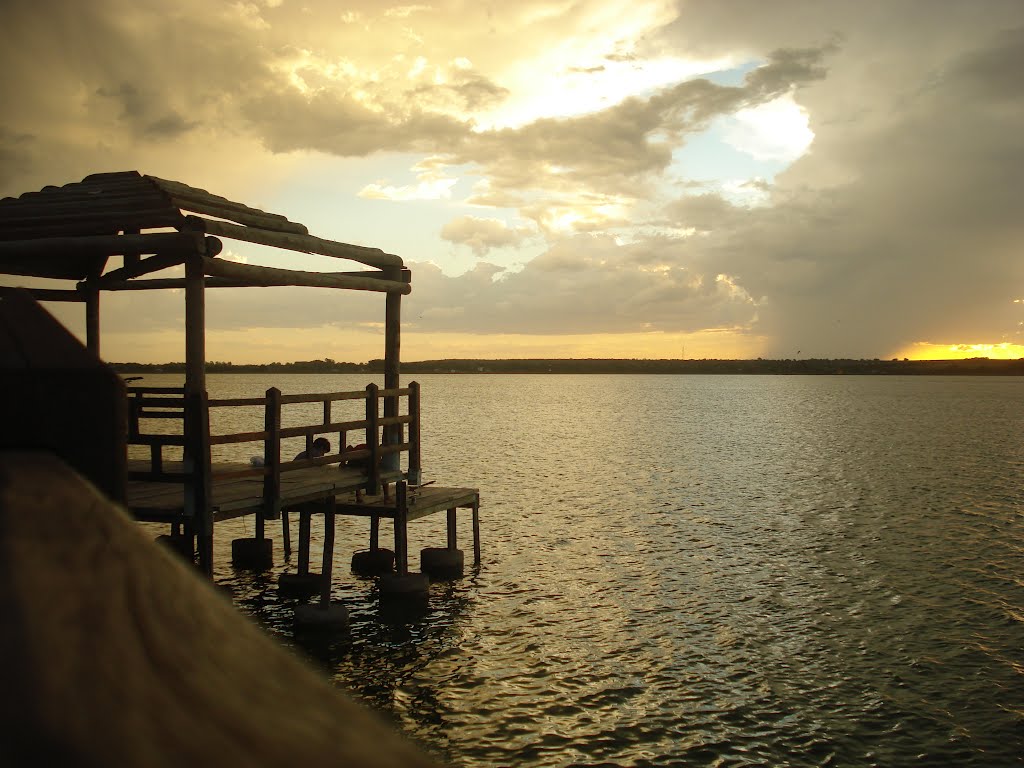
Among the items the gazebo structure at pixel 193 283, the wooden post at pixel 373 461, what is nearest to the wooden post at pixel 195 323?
the gazebo structure at pixel 193 283

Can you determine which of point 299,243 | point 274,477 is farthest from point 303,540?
point 299,243

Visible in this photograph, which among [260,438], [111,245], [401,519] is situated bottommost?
[401,519]

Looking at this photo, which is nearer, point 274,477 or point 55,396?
point 55,396

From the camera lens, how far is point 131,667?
0.63m

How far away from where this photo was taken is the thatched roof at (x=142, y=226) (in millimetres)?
10727

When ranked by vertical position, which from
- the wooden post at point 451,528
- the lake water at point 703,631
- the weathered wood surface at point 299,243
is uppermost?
the weathered wood surface at point 299,243

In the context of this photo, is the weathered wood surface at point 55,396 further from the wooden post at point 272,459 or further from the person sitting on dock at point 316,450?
the person sitting on dock at point 316,450

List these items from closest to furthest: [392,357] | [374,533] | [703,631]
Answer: [703,631]
[392,357]
[374,533]

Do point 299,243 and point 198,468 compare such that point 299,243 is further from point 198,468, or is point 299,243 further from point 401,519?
point 401,519

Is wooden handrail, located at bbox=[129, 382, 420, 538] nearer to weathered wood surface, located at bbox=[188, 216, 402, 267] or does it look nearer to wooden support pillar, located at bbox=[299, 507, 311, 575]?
wooden support pillar, located at bbox=[299, 507, 311, 575]

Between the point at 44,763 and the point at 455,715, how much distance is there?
11505mm

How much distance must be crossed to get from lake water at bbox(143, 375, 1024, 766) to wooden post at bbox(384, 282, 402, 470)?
3242 millimetres

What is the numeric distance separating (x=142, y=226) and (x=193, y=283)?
1330 millimetres

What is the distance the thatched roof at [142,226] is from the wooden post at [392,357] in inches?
67.9
